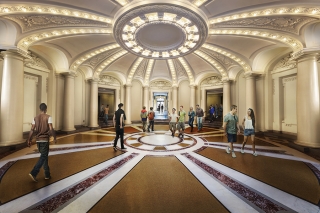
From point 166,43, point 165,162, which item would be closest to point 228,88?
point 166,43

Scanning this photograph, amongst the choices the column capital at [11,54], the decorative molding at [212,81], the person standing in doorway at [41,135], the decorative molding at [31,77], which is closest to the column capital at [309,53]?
the decorative molding at [212,81]

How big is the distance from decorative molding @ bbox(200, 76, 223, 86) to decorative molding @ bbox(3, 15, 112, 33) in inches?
407

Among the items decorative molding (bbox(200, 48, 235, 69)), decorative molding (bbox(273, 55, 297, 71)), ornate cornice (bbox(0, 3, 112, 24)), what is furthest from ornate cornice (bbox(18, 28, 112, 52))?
decorative molding (bbox(273, 55, 297, 71))

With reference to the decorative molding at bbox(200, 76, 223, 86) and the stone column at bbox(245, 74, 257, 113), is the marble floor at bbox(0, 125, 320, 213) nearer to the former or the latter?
the stone column at bbox(245, 74, 257, 113)

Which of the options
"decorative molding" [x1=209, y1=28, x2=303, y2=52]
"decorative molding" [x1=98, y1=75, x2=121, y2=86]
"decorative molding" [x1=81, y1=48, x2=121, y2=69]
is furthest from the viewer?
"decorative molding" [x1=98, y1=75, x2=121, y2=86]

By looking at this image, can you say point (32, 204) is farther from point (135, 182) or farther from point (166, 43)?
point (166, 43)

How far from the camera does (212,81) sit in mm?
13031

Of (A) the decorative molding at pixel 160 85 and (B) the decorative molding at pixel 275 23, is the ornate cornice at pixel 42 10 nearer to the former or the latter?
(B) the decorative molding at pixel 275 23

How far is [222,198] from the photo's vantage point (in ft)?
7.77

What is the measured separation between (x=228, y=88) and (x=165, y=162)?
9.29 m

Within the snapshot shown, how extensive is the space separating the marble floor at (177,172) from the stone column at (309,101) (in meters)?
1.13

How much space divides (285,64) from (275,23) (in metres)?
3.88

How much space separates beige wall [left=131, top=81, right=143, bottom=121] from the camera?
551 inches

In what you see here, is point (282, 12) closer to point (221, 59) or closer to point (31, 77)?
point (221, 59)
